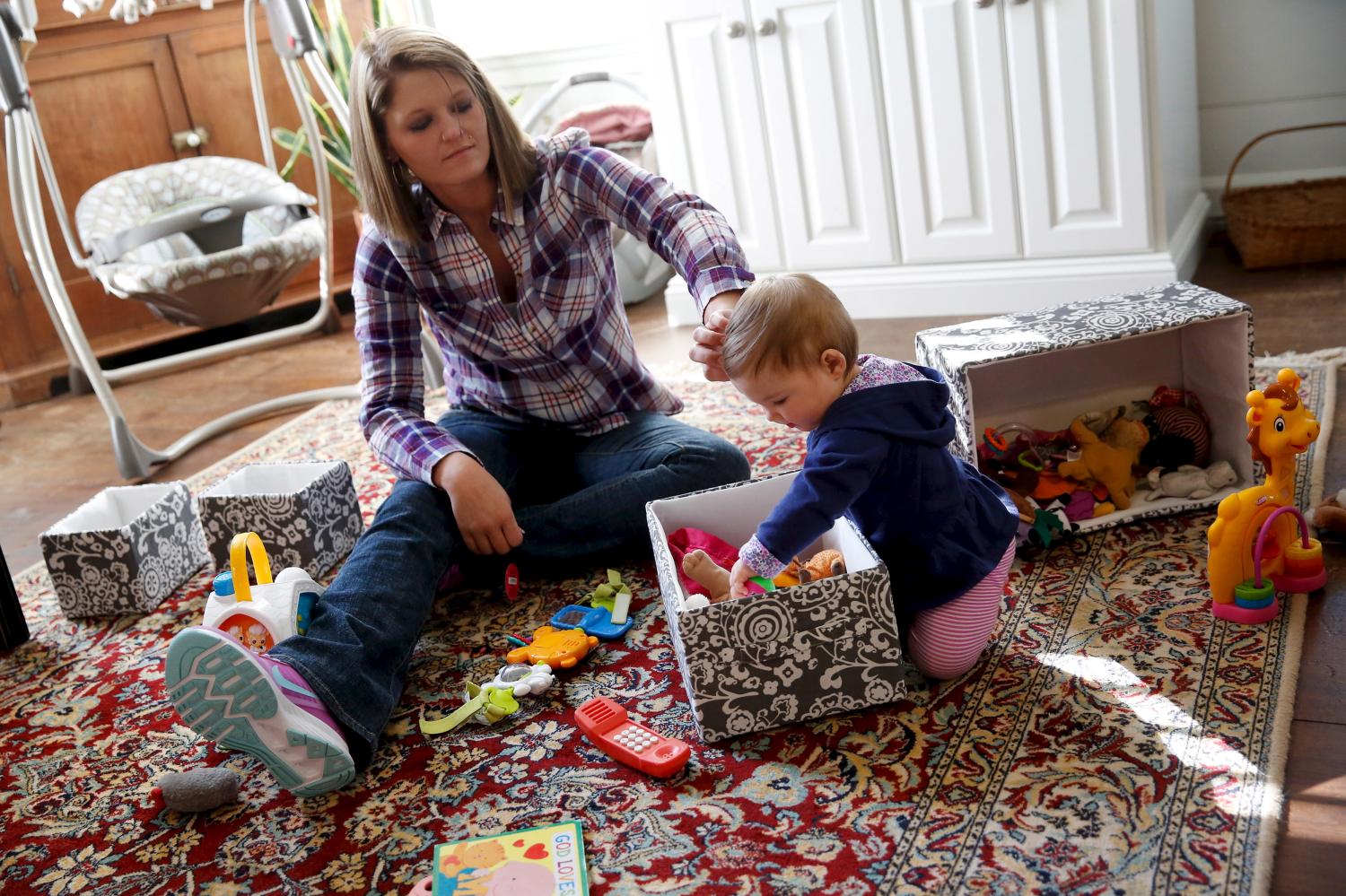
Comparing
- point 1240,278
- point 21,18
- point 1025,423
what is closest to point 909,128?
point 1240,278

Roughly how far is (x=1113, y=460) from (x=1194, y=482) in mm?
108

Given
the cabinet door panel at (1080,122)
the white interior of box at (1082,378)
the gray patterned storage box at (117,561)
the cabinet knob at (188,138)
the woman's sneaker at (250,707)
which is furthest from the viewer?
the cabinet knob at (188,138)

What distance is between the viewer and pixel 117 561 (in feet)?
5.92

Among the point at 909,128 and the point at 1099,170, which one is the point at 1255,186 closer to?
the point at 1099,170

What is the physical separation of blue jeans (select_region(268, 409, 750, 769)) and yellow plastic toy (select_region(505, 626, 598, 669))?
0.45ft

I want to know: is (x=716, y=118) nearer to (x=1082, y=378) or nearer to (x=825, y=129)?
(x=825, y=129)

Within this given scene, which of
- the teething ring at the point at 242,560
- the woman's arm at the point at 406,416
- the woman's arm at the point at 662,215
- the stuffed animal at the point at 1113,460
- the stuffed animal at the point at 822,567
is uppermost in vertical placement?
the woman's arm at the point at 662,215

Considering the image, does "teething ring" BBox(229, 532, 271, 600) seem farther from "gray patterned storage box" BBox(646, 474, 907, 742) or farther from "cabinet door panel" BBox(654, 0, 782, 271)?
"cabinet door panel" BBox(654, 0, 782, 271)

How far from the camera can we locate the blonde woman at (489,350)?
1.47 m

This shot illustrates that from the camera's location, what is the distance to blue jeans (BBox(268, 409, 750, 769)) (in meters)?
1.32

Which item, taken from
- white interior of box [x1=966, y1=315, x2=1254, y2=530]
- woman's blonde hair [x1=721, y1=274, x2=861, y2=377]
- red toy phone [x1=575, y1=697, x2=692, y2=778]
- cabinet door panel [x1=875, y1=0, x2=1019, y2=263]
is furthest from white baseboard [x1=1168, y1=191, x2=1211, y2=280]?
red toy phone [x1=575, y1=697, x2=692, y2=778]

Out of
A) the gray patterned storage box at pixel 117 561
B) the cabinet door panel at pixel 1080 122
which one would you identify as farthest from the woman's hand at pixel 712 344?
the cabinet door panel at pixel 1080 122

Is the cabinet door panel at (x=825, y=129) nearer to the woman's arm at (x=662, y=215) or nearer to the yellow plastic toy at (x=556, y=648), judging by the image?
the woman's arm at (x=662, y=215)

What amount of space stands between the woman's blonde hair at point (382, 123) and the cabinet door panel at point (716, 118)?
1.19 metres
